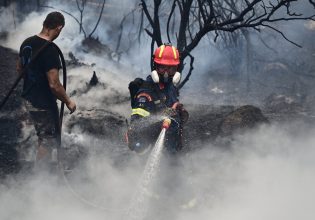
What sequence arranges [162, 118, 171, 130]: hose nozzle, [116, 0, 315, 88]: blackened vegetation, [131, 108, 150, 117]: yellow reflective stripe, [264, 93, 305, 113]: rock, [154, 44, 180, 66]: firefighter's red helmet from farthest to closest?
[264, 93, 305, 113]: rock → [116, 0, 315, 88]: blackened vegetation → [154, 44, 180, 66]: firefighter's red helmet → [131, 108, 150, 117]: yellow reflective stripe → [162, 118, 171, 130]: hose nozzle

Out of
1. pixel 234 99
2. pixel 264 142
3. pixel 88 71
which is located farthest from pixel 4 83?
pixel 234 99

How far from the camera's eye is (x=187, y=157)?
607 cm

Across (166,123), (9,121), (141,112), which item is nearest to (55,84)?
(141,112)

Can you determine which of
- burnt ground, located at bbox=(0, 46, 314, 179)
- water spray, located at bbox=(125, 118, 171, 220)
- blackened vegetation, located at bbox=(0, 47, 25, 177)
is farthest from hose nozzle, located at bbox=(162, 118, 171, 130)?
burnt ground, located at bbox=(0, 46, 314, 179)

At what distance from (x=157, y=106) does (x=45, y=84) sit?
1341mm

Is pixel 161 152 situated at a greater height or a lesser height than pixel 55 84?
lesser

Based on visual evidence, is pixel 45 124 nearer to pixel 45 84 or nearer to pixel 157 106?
pixel 45 84

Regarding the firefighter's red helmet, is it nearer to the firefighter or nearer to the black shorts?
the firefighter

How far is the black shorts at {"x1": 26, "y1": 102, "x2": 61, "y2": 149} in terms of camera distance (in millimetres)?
4496

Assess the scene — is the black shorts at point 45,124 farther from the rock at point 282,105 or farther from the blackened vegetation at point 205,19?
the rock at point 282,105

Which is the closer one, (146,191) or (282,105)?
(146,191)

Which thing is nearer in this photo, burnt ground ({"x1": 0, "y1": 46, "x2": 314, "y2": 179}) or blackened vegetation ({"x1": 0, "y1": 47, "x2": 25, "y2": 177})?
blackened vegetation ({"x1": 0, "y1": 47, "x2": 25, "y2": 177})

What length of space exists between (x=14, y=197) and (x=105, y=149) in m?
2.20

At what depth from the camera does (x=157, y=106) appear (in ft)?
12.8
